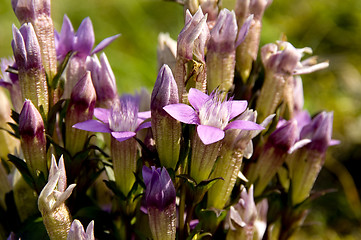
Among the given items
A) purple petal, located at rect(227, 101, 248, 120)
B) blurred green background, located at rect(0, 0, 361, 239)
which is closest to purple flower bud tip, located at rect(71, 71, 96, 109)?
purple petal, located at rect(227, 101, 248, 120)

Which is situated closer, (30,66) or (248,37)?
(30,66)

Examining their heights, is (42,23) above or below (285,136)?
above

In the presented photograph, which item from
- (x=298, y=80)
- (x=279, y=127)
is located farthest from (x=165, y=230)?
(x=298, y=80)

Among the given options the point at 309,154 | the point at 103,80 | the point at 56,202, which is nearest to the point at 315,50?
the point at 309,154

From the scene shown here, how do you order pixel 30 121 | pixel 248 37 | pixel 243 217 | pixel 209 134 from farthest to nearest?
pixel 248 37 → pixel 243 217 → pixel 30 121 → pixel 209 134

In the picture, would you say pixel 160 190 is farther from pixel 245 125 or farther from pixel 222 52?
pixel 222 52

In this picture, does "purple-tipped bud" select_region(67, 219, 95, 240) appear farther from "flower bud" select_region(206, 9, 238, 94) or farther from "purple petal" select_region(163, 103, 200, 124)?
"flower bud" select_region(206, 9, 238, 94)

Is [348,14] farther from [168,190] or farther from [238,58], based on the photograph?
[168,190]
